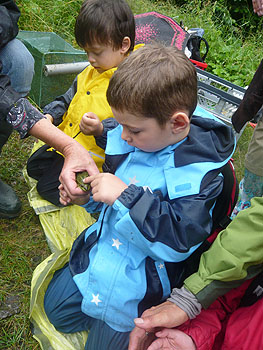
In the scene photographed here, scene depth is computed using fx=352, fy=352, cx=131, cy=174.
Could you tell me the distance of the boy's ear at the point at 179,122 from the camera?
144 cm

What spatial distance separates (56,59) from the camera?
3.14 metres

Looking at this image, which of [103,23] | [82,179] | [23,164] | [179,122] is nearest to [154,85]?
[179,122]

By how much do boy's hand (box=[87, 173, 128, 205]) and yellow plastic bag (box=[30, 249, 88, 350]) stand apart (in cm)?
65

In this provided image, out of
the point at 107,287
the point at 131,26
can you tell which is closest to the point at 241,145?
the point at 131,26

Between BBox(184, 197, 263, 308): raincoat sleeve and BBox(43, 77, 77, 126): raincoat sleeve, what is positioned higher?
BBox(184, 197, 263, 308): raincoat sleeve

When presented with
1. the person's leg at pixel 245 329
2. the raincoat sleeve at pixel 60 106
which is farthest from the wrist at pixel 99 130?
the person's leg at pixel 245 329

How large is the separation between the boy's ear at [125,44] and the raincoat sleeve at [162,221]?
115 centimetres

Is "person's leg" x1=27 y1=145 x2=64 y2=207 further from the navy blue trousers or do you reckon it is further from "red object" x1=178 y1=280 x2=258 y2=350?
"red object" x1=178 y1=280 x2=258 y2=350

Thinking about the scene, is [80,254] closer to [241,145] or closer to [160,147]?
[160,147]

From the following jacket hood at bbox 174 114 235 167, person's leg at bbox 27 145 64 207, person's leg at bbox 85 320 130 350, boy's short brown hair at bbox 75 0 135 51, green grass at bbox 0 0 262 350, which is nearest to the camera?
jacket hood at bbox 174 114 235 167

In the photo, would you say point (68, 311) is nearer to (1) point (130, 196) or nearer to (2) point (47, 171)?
(1) point (130, 196)

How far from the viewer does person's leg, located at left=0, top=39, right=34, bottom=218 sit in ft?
7.30

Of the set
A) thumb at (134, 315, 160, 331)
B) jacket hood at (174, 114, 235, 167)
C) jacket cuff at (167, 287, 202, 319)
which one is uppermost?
jacket hood at (174, 114, 235, 167)

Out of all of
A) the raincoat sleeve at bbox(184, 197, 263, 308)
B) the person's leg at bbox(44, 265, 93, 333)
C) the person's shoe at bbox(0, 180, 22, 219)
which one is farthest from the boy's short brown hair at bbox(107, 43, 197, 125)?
the person's shoe at bbox(0, 180, 22, 219)
